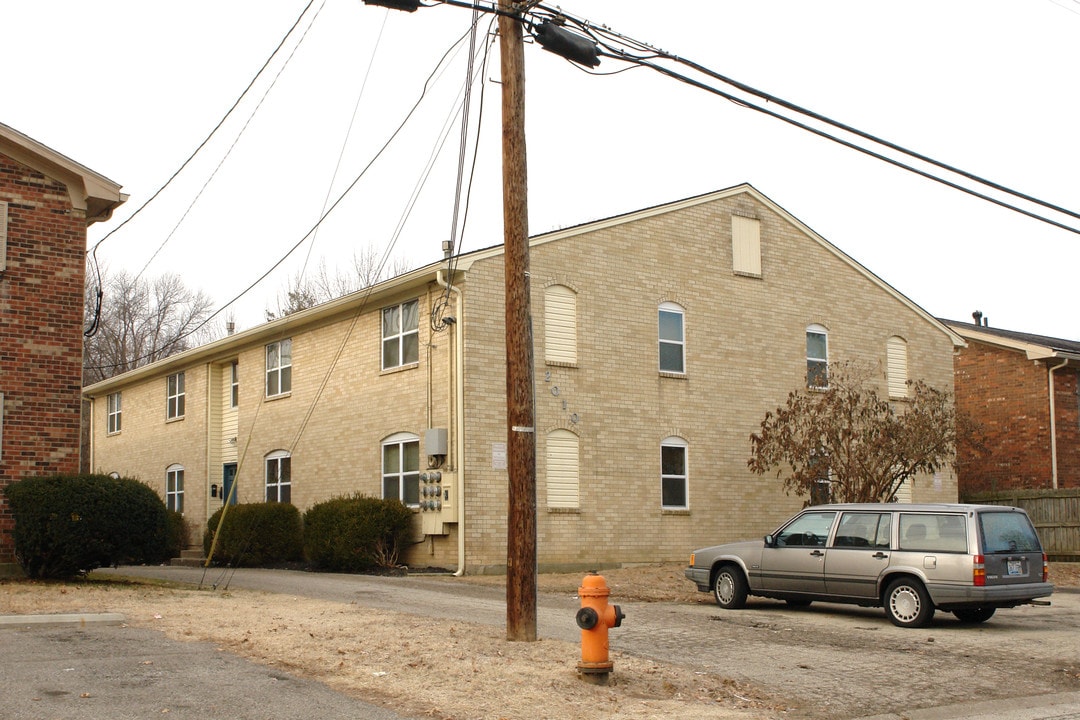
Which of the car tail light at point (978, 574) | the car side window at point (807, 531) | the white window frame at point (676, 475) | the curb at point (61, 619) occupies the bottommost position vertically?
the curb at point (61, 619)

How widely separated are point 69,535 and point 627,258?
12.6m

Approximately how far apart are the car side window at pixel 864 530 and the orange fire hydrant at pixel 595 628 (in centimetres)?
641

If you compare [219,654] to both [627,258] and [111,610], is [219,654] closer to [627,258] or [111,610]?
[111,610]

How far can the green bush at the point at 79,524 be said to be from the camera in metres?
16.2

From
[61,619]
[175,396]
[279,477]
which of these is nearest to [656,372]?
[279,477]

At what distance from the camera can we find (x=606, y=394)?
77.0 ft

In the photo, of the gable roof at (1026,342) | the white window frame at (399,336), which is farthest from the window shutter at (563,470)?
the gable roof at (1026,342)

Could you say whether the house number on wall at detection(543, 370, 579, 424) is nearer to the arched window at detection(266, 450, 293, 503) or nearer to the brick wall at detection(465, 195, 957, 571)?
the brick wall at detection(465, 195, 957, 571)

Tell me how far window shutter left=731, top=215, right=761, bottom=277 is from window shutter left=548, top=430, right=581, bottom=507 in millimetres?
6231

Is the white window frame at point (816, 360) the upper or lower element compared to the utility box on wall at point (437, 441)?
upper

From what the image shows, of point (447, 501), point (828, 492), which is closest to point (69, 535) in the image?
point (447, 501)

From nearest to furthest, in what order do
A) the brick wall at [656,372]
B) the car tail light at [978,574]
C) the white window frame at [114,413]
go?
1. the car tail light at [978,574]
2. the brick wall at [656,372]
3. the white window frame at [114,413]

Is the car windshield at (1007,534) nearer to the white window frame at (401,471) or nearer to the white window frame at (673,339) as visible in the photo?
the white window frame at (673,339)

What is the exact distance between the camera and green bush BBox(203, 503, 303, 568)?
25250mm
